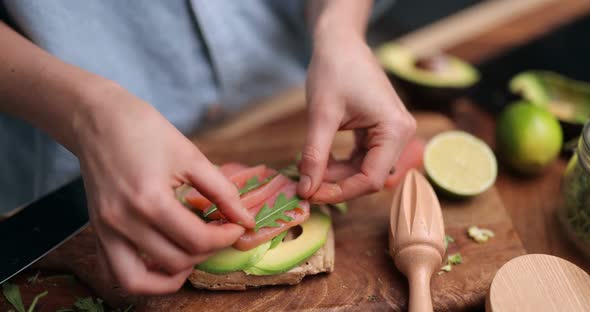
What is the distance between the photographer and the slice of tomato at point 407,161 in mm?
1600

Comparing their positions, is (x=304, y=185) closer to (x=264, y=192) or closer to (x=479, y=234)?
(x=264, y=192)

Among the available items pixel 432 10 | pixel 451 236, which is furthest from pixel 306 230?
pixel 432 10

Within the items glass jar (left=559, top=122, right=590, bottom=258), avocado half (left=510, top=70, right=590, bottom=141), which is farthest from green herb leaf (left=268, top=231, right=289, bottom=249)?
avocado half (left=510, top=70, right=590, bottom=141)

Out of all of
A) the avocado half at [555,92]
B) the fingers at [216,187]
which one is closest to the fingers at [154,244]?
the fingers at [216,187]

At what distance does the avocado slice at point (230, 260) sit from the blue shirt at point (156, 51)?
2.09 ft

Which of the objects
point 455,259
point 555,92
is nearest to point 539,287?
point 455,259

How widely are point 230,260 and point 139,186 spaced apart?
0.40m

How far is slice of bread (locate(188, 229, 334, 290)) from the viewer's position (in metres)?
1.32

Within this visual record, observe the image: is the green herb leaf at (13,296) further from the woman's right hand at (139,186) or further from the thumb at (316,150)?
the thumb at (316,150)

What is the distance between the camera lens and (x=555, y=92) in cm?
210

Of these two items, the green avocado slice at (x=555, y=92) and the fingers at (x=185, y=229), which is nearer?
the fingers at (x=185, y=229)

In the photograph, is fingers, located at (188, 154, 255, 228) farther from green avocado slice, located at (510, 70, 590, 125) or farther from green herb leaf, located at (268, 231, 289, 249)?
A: green avocado slice, located at (510, 70, 590, 125)

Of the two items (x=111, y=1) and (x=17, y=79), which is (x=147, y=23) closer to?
(x=111, y=1)

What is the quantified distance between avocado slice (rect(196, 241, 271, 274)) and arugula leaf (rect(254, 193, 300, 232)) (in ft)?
0.23
